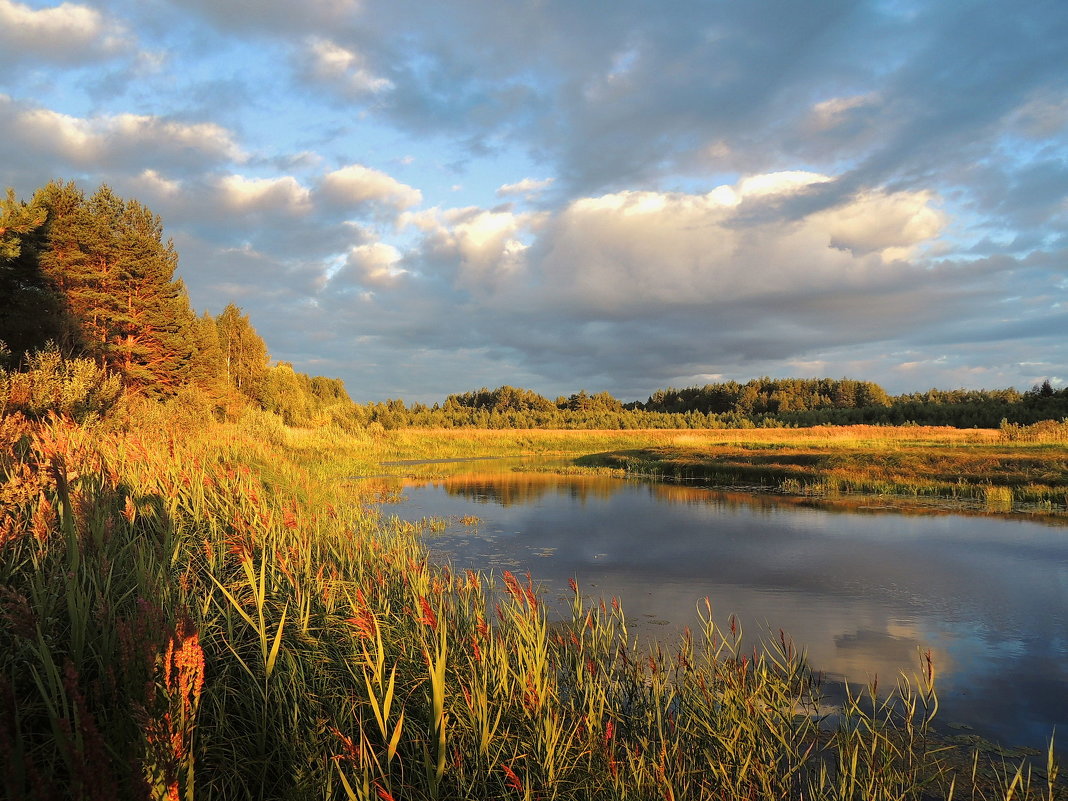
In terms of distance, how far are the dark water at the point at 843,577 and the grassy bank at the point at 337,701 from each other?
1.21 metres

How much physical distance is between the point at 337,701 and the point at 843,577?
10.9 metres

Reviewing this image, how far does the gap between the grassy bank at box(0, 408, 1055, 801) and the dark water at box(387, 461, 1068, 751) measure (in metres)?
1.21

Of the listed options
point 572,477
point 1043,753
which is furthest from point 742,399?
point 1043,753

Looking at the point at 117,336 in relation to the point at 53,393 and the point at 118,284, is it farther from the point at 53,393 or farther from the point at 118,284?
the point at 53,393

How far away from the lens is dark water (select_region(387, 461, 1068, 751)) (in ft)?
24.3

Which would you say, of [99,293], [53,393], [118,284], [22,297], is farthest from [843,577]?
[118,284]

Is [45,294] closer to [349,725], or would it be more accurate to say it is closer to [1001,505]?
[349,725]

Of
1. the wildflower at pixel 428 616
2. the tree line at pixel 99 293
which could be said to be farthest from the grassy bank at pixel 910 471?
the tree line at pixel 99 293

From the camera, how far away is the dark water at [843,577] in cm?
741

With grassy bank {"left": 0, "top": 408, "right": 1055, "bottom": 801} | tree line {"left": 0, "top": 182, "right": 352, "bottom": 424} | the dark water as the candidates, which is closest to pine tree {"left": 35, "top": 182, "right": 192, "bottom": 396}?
tree line {"left": 0, "top": 182, "right": 352, "bottom": 424}

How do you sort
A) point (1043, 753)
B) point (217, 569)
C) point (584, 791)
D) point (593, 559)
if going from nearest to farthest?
point (584, 791) < point (1043, 753) < point (217, 569) < point (593, 559)

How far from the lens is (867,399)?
10288 cm

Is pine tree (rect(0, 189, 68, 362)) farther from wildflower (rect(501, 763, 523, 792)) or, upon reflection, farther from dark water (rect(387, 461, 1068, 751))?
wildflower (rect(501, 763, 523, 792))

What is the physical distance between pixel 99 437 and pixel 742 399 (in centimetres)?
11317
